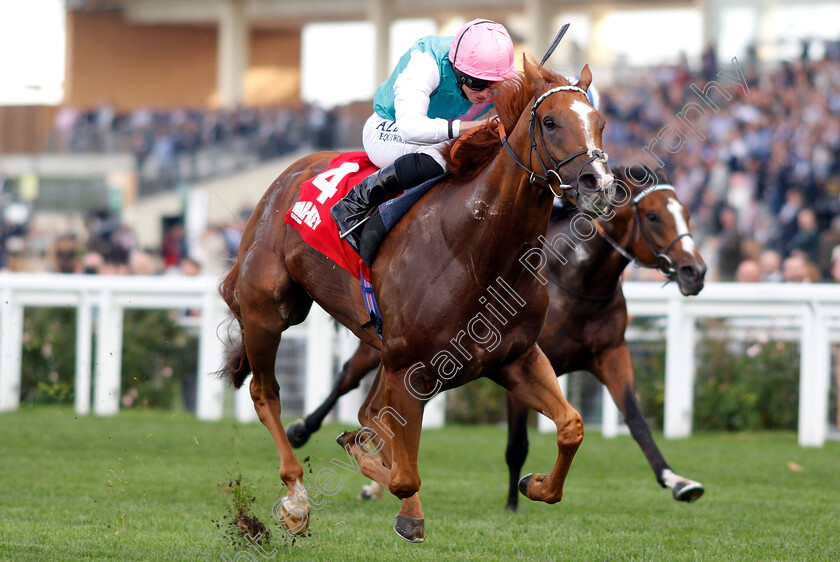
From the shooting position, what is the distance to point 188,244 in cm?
1522

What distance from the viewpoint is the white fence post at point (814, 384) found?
803 cm

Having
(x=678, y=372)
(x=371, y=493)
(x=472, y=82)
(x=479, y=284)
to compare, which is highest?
(x=472, y=82)

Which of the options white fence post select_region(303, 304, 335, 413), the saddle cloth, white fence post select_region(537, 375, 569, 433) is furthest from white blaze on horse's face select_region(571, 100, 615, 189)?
white fence post select_region(303, 304, 335, 413)

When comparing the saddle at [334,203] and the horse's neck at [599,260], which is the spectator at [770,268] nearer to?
the horse's neck at [599,260]

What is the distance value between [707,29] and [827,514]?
1832 cm

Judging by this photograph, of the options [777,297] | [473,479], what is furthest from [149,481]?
[777,297]

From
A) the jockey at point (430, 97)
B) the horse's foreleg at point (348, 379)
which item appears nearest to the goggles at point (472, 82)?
the jockey at point (430, 97)

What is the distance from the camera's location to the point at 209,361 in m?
9.23

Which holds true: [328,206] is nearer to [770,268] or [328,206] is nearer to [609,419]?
[609,419]

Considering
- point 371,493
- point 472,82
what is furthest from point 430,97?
point 371,493

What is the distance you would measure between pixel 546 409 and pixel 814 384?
475 centimetres

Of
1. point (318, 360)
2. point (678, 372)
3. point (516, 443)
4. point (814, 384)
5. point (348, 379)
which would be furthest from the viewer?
point (318, 360)

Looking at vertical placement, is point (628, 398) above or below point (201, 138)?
below

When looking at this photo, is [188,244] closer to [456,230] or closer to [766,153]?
[766,153]
